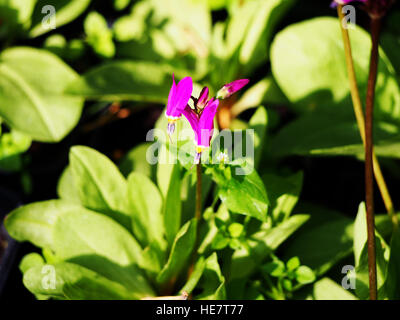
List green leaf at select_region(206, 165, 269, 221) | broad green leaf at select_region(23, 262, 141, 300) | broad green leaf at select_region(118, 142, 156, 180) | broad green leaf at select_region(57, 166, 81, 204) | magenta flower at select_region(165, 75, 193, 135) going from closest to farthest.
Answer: magenta flower at select_region(165, 75, 193, 135)
green leaf at select_region(206, 165, 269, 221)
broad green leaf at select_region(23, 262, 141, 300)
broad green leaf at select_region(57, 166, 81, 204)
broad green leaf at select_region(118, 142, 156, 180)

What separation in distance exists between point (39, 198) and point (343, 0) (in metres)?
1.14

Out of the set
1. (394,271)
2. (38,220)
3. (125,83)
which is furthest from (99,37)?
(394,271)

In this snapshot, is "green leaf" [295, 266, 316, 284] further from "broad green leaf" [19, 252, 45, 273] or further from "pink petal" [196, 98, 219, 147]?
"broad green leaf" [19, 252, 45, 273]

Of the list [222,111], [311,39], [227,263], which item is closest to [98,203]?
[227,263]

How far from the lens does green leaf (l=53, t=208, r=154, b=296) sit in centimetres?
99

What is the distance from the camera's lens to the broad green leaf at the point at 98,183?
1.05 meters

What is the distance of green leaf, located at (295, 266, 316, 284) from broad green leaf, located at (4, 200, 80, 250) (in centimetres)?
55

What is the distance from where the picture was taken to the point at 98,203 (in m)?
1.07

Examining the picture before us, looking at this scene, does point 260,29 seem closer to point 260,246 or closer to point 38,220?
point 260,246

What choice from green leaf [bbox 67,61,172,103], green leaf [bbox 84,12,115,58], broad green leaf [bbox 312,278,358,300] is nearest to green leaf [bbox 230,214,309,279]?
broad green leaf [bbox 312,278,358,300]

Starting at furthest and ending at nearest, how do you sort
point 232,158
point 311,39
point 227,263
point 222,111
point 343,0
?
point 222,111 < point 311,39 < point 227,263 < point 232,158 < point 343,0

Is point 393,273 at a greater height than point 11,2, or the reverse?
point 11,2

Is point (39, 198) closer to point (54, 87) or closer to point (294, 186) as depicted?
point (54, 87)

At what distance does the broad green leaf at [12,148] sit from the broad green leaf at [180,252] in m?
0.61
